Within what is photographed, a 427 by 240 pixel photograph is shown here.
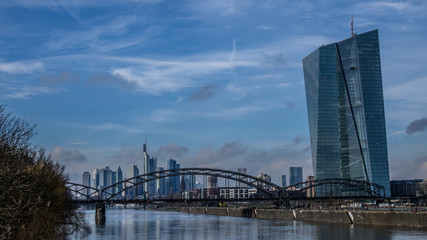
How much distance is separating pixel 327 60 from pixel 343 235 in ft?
454

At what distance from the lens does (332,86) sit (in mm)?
196625

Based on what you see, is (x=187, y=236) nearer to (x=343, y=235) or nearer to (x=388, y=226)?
(x=343, y=235)

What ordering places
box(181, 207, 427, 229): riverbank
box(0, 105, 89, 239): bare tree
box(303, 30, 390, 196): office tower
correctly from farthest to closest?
box(303, 30, 390, 196): office tower, box(181, 207, 427, 229): riverbank, box(0, 105, 89, 239): bare tree

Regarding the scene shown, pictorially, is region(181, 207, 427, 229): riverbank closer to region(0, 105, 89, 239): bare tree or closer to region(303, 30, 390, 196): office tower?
region(0, 105, 89, 239): bare tree

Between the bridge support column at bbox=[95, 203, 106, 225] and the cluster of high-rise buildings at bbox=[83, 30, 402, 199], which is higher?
the cluster of high-rise buildings at bbox=[83, 30, 402, 199]

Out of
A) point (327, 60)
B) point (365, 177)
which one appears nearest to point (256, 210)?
point (365, 177)

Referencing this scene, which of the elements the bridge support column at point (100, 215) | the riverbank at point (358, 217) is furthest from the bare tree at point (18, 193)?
the bridge support column at point (100, 215)

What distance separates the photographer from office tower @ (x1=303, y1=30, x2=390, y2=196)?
191 meters

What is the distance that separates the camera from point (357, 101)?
630 ft

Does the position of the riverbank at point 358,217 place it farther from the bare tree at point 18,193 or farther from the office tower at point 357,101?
the office tower at point 357,101

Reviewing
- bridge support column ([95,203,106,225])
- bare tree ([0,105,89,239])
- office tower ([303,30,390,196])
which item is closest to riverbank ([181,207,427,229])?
bridge support column ([95,203,106,225])

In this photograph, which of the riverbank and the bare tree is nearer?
the bare tree

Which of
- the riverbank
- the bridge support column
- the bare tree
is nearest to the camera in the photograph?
the bare tree

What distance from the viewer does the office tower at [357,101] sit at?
19125cm
